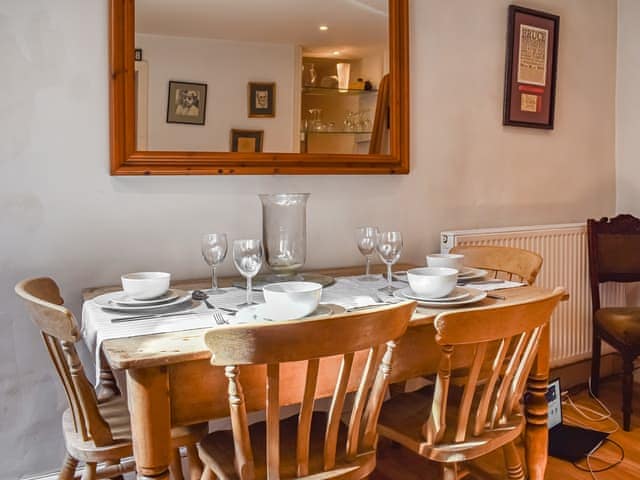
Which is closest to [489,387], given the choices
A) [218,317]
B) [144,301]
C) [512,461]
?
[512,461]

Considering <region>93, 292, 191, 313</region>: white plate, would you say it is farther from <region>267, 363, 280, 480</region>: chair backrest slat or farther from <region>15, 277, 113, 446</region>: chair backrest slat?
<region>267, 363, 280, 480</region>: chair backrest slat

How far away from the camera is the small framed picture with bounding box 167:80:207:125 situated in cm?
192

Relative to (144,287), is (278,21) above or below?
above

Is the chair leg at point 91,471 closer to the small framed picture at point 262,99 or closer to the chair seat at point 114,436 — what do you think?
the chair seat at point 114,436

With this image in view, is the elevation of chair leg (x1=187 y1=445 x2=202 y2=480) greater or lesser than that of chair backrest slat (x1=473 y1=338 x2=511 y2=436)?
lesser

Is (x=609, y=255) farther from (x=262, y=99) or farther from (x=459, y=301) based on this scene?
(x=262, y=99)

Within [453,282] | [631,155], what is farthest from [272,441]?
[631,155]

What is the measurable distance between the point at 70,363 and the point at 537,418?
4.08 ft

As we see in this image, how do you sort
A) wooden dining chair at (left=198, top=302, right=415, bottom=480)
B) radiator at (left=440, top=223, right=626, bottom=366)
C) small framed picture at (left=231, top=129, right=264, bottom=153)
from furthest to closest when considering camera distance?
radiator at (left=440, top=223, right=626, bottom=366) → small framed picture at (left=231, top=129, right=264, bottom=153) → wooden dining chair at (left=198, top=302, right=415, bottom=480)

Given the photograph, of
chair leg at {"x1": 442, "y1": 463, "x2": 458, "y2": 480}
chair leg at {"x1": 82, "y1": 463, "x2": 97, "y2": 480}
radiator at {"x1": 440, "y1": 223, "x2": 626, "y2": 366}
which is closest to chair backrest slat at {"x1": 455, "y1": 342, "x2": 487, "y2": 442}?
chair leg at {"x1": 442, "y1": 463, "x2": 458, "y2": 480}

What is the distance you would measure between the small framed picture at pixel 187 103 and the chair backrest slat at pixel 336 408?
3.64 feet

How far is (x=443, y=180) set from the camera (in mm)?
2527

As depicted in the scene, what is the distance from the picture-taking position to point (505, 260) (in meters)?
2.16

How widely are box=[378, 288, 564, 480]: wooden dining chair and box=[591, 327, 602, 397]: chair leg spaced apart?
1.36 m
